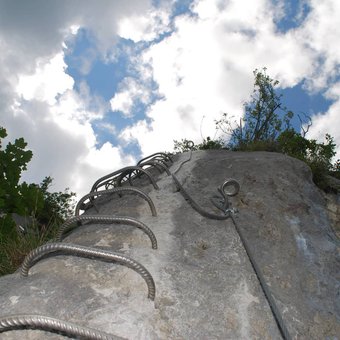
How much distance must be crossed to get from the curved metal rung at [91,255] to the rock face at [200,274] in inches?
2.6

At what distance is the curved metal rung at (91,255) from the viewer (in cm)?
209

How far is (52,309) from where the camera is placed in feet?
6.33

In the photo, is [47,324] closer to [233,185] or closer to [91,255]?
[91,255]

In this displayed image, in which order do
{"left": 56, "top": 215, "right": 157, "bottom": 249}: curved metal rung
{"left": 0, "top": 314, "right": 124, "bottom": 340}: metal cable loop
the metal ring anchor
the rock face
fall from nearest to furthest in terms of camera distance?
{"left": 0, "top": 314, "right": 124, "bottom": 340}: metal cable loop
the rock face
{"left": 56, "top": 215, "right": 157, "bottom": 249}: curved metal rung
the metal ring anchor

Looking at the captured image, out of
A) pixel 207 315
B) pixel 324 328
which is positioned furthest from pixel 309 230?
pixel 207 315

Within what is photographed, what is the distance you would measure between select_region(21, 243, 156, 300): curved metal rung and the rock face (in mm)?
67

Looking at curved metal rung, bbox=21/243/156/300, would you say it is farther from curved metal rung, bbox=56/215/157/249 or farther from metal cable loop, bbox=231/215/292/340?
metal cable loop, bbox=231/215/292/340

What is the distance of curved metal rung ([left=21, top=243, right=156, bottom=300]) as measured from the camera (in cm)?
209

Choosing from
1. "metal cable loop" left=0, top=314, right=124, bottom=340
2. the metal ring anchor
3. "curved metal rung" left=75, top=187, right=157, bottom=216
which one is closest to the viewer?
"metal cable loop" left=0, top=314, right=124, bottom=340

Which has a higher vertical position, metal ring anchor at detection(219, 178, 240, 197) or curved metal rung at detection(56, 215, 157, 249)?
metal ring anchor at detection(219, 178, 240, 197)

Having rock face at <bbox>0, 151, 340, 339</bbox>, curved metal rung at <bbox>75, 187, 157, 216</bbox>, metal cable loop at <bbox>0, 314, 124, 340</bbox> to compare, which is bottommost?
metal cable loop at <bbox>0, 314, 124, 340</bbox>

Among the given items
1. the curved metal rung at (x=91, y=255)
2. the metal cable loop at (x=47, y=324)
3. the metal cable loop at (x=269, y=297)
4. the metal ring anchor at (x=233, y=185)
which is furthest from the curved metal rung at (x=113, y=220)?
the metal ring anchor at (x=233, y=185)

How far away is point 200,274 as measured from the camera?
2570mm

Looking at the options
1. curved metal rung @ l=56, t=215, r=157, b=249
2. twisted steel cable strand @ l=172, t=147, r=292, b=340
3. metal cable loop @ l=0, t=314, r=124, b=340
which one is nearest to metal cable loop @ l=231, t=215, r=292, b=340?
twisted steel cable strand @ l=172, t=147, r=292, b=340
